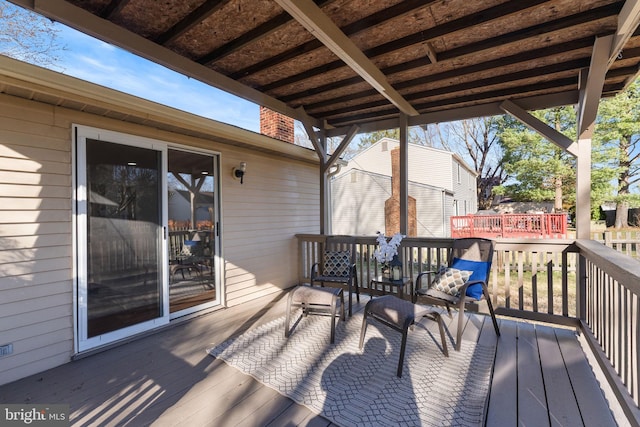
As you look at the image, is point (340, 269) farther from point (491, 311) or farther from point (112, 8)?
point (112, 8)

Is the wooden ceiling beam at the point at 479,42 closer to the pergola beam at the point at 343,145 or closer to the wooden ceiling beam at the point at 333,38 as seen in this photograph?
the wooden ceiling beam at the point at 333,38

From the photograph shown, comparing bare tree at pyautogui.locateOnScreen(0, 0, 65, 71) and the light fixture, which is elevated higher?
bare tree at pyautogui.locateOnScreen(0, 0, 65, 71)

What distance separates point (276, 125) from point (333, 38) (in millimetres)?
3977

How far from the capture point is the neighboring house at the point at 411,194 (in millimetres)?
13430

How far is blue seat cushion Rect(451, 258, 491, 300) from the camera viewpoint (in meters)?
3.26

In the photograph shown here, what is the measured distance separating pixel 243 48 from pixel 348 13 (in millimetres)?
1036

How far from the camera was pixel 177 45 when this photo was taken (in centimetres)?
284

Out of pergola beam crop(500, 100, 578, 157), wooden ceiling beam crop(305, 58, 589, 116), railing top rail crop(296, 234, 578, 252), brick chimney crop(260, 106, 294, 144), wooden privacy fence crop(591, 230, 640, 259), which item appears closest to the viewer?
wooden ceiling beam crop(305, 58, 589, 116)

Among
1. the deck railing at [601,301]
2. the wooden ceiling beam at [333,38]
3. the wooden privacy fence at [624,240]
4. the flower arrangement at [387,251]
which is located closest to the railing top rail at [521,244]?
the deck railing at [601,301]

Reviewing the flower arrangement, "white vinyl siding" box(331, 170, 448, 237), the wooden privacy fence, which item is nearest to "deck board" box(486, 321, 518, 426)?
the flower arrangement

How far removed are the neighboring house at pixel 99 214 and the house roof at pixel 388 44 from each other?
0.59 metres

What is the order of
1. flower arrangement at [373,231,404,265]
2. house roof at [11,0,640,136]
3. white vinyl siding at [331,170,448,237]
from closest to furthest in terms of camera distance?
house roof at [11,0,640,136] → flower arrangement at [373,231,404,265] → white vinyl siding at [331,170,448,237]

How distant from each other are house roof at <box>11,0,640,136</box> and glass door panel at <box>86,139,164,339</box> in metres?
1.16

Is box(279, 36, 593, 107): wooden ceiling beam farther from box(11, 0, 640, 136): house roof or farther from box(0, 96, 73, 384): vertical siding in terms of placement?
box(0, 96, 73, 384): vertical siding
